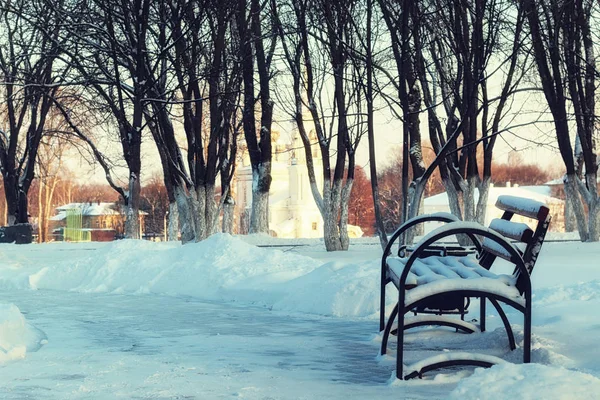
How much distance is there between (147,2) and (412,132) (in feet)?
24.2

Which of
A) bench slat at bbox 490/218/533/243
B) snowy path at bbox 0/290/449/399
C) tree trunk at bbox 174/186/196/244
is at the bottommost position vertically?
snowy path at bbox 0/290/449/399

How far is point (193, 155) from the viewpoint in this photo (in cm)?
2245

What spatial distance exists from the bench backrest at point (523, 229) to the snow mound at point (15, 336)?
3.43 m

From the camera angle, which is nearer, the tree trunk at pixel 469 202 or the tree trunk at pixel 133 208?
the tree trunk at pixel 469 202

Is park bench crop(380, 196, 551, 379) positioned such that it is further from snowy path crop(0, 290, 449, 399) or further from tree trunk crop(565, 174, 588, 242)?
tree trunk crop(565, 174, 588, 242)

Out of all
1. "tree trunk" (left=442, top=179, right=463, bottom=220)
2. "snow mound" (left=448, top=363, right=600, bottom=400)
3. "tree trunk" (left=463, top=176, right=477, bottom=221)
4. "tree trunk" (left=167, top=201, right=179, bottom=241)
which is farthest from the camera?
"tree trunk" (left=167, top=201, right=179, bottom=241)

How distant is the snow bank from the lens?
955cm

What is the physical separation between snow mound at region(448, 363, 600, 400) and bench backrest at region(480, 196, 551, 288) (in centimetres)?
112

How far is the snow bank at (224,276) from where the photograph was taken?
9547 millimetres

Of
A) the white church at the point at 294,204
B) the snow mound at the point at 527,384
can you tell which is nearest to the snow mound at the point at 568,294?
the snow mound at the point at 527,384

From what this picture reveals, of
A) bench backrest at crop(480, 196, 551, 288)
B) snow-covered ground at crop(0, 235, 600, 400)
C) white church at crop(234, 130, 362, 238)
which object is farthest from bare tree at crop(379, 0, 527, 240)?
white church at crop(234, 130, 362, 238)

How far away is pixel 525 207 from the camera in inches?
252

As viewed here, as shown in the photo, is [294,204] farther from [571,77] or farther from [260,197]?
[571,77]

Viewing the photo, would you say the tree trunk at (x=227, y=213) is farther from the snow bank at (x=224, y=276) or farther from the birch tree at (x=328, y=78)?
the snow bank at (x=224, y=276)
